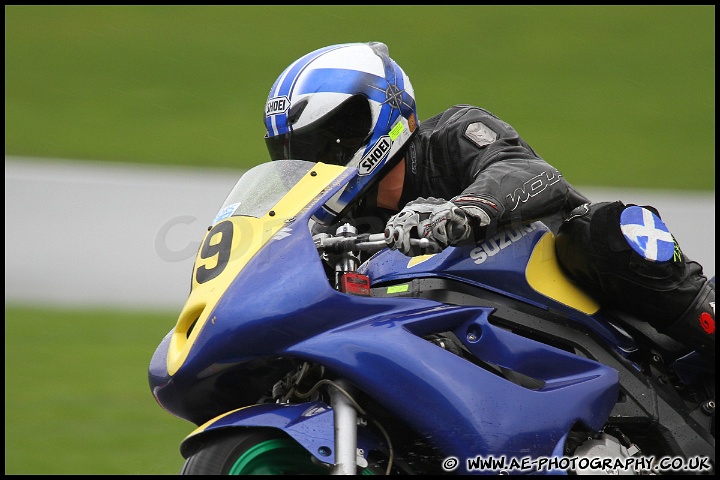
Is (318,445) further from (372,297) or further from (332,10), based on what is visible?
(332,10)

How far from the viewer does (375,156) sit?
411cm

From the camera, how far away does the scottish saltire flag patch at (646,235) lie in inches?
148

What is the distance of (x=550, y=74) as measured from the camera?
660 inches

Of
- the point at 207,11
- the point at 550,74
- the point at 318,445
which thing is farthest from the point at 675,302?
the point at 207,11

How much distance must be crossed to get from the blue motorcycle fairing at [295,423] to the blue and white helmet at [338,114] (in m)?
0.95

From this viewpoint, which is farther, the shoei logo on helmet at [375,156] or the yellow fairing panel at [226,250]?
the shoei logo on helmet at [375,156]

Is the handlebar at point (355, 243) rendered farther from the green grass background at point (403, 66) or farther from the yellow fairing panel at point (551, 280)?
the green grass background at point (403, 66)

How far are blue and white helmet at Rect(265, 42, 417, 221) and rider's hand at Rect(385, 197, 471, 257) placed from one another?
59 centimetres

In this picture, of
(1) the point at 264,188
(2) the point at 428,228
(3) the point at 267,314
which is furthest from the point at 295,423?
(1) the point at 264,188

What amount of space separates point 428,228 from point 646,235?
0.91 metres

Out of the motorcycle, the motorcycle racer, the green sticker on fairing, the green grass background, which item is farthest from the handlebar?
the green grass background

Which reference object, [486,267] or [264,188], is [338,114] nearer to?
[264,188]

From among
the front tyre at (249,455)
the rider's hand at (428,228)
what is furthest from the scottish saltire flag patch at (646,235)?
the front tyre at (249,455)

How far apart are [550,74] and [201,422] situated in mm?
13955
